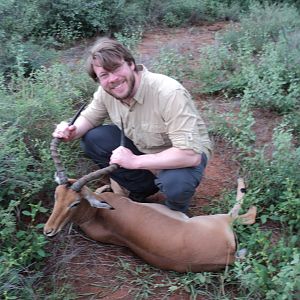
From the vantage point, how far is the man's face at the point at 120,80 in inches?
152

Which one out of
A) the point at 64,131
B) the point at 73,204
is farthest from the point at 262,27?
the point at 73,204

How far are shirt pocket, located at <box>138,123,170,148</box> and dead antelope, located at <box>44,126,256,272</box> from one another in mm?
452

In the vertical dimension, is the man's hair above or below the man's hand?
above

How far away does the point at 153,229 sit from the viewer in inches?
162

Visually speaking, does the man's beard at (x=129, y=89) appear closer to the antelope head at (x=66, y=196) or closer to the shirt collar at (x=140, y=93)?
the shirt collar at (x=140, y=93)

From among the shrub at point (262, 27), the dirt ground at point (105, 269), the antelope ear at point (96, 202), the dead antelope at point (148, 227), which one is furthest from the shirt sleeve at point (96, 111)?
the shrub at point (262, 27)

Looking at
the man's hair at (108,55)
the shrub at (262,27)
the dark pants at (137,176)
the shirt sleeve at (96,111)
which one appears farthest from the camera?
the shrub at (262,27)

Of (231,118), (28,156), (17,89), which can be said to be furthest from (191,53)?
(28,156)

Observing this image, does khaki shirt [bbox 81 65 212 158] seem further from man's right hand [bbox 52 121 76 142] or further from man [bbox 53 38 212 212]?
man's right hand [bbox 52 121 76 142]

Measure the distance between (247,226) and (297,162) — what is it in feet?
2.61

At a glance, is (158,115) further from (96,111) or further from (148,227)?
(148,227)

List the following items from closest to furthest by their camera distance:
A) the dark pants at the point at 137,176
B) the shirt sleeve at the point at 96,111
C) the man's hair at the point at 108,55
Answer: the man's hair at the point at 108,55, the dark pants at the point at 137,176, the shirt sleeve at the point at 96,111

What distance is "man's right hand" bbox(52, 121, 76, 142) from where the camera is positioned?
4.23 meters

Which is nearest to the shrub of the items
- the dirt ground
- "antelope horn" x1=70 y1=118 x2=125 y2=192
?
the dirt ground
